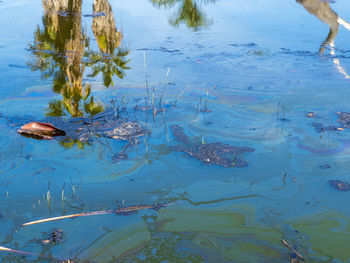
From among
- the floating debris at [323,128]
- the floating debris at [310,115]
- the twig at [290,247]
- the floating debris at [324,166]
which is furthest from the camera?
the floating debris at [310,115]

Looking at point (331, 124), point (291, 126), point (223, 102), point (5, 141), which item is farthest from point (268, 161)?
point (5, 141)

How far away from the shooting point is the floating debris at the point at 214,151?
2.94 meters

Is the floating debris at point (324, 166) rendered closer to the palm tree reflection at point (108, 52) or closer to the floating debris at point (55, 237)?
the floating debris at point (55, 237)

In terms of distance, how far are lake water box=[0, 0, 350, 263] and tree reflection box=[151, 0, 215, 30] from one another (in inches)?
16.6

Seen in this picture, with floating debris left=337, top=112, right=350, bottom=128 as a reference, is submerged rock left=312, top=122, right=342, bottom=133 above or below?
below

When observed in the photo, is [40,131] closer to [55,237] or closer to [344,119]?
[55,237]

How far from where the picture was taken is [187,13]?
22.9ft

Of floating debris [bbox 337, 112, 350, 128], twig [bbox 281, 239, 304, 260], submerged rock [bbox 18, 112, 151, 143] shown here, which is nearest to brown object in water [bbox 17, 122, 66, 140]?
submerged rock [bbox 18, 112, 151, 143]

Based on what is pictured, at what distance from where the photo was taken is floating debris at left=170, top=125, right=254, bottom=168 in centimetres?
294

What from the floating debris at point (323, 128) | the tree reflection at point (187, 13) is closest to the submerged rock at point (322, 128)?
the floating debris at point (323, 128)

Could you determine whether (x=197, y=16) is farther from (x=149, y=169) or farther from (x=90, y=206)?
(x=90, y=206)

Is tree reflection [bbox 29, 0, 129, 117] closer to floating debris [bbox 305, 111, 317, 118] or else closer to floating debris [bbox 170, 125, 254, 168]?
floating debris [bbox 170, 125, 254, 168]

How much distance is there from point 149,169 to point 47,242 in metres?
0.93

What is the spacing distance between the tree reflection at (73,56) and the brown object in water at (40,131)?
1.01 feet
